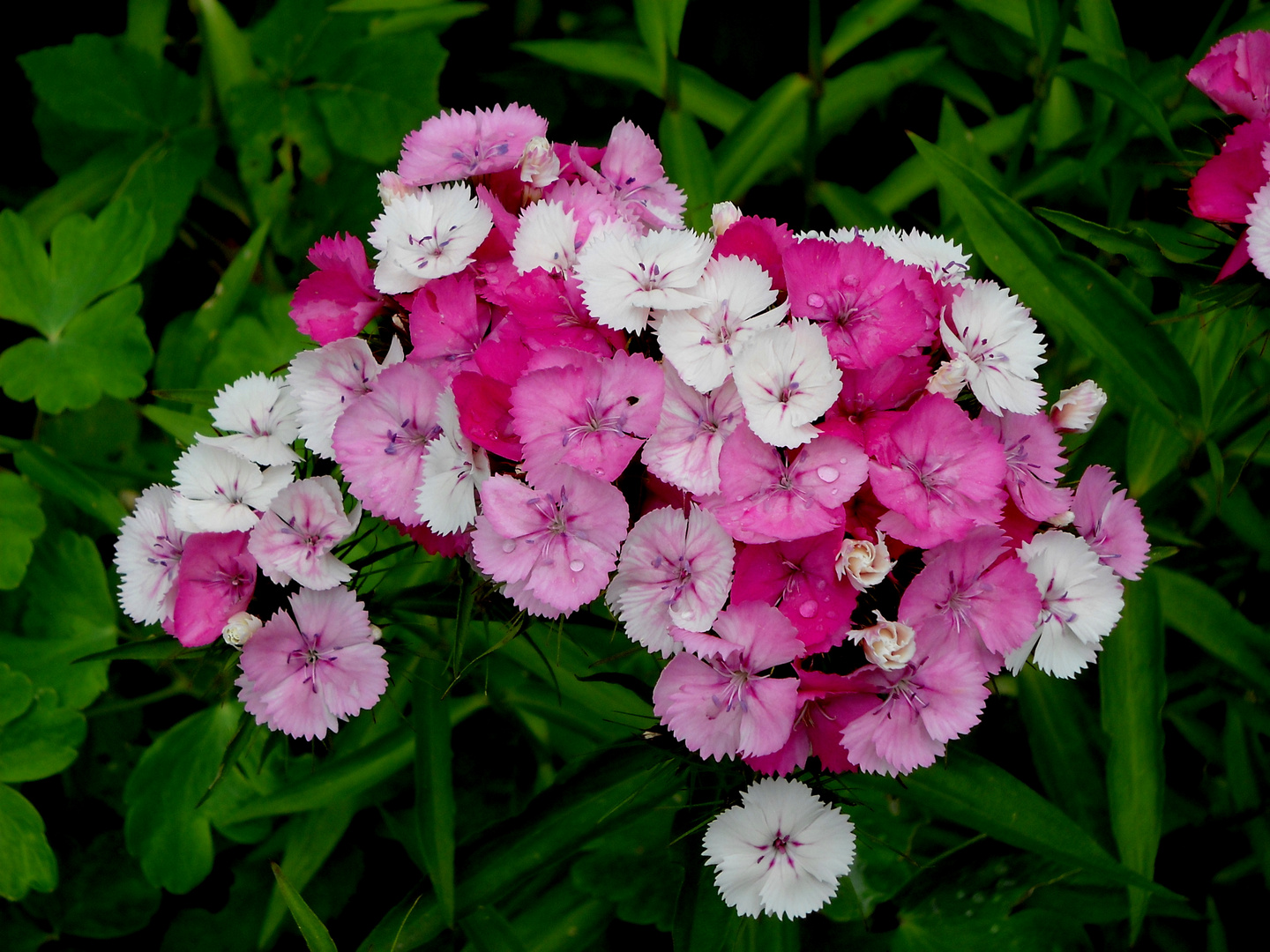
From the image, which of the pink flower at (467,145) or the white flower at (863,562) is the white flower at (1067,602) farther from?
the pink flower at (467,145)

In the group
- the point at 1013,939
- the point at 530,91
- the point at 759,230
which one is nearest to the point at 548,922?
the point at 1013,939

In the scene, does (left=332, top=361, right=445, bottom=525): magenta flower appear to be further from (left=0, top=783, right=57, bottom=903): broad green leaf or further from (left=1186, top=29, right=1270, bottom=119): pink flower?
(left=0, top=783, right=57, bottom=903): broad green leaf

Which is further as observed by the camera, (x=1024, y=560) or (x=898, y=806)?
(x=898, y=806)

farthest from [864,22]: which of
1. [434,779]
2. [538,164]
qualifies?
[434,779]

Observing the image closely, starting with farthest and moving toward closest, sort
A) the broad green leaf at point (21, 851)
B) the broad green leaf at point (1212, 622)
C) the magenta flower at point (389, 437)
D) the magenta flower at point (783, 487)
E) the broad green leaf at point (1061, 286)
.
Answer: the broad green leaf at point (21, 851)
the broad green leaf at point (1212, 622)
the broad green leaf at point (1061, 286)
the magenta flower at point (389, 437)
the magenta flower at point (783, 487)

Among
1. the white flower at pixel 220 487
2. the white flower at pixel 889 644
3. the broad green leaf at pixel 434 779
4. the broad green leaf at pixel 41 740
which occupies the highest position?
the white flower at pixel 889 644

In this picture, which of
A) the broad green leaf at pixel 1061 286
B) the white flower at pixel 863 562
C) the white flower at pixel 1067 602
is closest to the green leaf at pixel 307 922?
the white flower at pixel 863 562

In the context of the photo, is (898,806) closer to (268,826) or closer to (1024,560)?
(1024,560)

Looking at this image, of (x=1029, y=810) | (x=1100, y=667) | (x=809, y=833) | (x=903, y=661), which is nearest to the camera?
(x=903, y=661)
